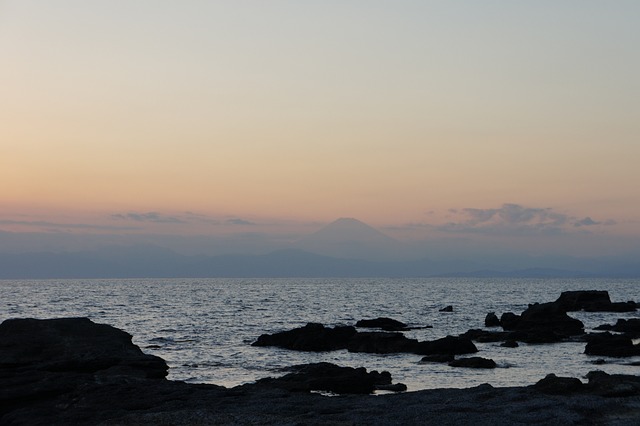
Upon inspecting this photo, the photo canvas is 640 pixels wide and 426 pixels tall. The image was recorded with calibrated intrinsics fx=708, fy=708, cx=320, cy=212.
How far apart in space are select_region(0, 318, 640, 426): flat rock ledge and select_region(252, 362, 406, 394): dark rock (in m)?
5.38

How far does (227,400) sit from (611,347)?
39.1 metres

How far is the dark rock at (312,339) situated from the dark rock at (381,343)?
5.59 ft

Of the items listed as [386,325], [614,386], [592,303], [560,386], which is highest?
[614,386]

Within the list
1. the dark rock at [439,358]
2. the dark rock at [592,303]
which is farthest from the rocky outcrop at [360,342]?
the dark rock at [592,303]

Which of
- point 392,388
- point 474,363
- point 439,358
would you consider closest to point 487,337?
point 439,358

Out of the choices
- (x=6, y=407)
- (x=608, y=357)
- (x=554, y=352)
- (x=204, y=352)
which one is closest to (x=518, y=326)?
(x=554, y=352)

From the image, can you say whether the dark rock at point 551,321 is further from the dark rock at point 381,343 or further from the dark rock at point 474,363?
the dark rock at point 474,363

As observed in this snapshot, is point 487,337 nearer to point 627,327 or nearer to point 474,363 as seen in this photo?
point 627,327

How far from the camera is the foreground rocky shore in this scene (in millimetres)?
21484

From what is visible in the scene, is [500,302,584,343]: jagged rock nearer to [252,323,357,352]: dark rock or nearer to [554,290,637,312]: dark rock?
[252,323,357,352]: dark rock

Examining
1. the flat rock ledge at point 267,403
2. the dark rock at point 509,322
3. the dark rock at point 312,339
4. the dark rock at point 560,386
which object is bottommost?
the dark rock at point 312,339

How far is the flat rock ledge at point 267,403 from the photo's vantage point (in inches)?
842

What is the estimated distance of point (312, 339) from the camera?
64.2m

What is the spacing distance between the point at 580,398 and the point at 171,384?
1513cm
